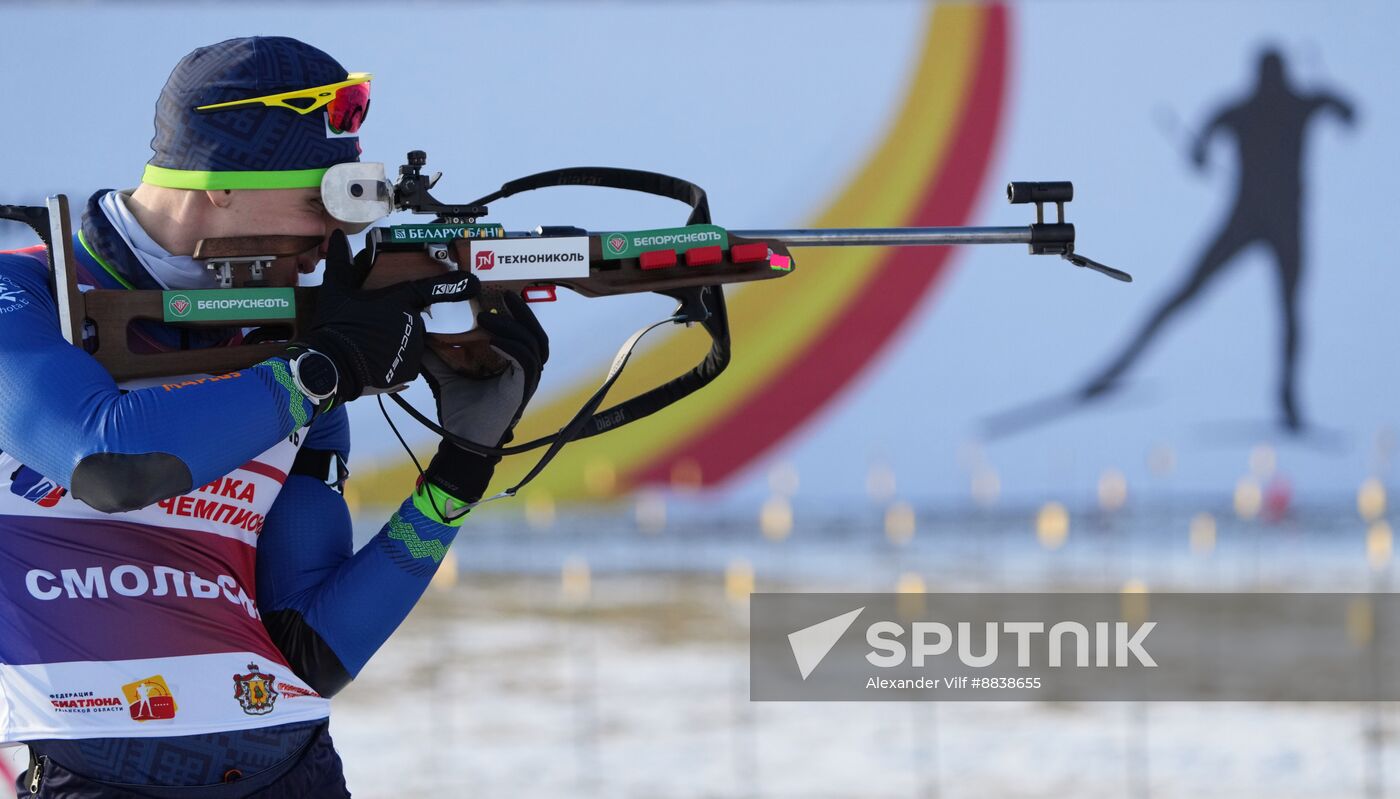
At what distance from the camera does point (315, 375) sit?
1.31 m

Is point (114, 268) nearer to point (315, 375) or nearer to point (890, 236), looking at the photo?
point (315, 375)

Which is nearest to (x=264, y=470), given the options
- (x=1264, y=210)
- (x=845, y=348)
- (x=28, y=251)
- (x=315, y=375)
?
(x=315, y=375)

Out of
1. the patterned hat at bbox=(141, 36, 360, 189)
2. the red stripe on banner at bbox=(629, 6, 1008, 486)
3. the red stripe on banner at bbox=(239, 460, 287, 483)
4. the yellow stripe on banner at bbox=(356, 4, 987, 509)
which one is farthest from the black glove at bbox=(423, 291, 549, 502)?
the red stripe on banner at bbox=(629, 6, 1008, 486)

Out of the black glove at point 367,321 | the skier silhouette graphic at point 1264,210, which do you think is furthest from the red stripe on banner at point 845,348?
the black glove at point 367,321

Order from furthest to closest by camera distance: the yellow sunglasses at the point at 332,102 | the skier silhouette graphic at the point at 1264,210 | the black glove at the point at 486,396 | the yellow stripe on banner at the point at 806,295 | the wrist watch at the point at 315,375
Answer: the yellow stripe on banner at the point at 806,295
the skier silhouette graphic at the point at 1264,210
the black glove at the point at 486,396
the yellow sunglasses at the point at 332,102
the wrist watch at the point at 315,375

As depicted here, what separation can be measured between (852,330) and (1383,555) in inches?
125

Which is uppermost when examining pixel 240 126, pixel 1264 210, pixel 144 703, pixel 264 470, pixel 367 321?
pixel 1264 210

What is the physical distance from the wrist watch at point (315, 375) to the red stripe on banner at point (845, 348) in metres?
7.16

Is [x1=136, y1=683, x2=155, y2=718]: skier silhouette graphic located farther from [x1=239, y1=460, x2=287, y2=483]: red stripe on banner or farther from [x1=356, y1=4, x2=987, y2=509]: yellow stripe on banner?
[x1=356, y1=4, x2=987, y2=509]: yellow stripe on banner

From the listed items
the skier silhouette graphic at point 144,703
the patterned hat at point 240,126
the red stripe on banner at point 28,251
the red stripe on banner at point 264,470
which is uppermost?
the patterned hat at point 240,126

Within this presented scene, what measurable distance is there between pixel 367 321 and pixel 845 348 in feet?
23.8

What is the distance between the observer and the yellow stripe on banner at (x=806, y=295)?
8453 mm

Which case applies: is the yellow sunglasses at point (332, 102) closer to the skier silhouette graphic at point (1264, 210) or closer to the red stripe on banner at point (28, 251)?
the red stripe on banner at point (28, 251)

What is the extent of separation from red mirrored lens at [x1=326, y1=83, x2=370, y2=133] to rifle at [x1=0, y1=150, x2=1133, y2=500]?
0.18ft
